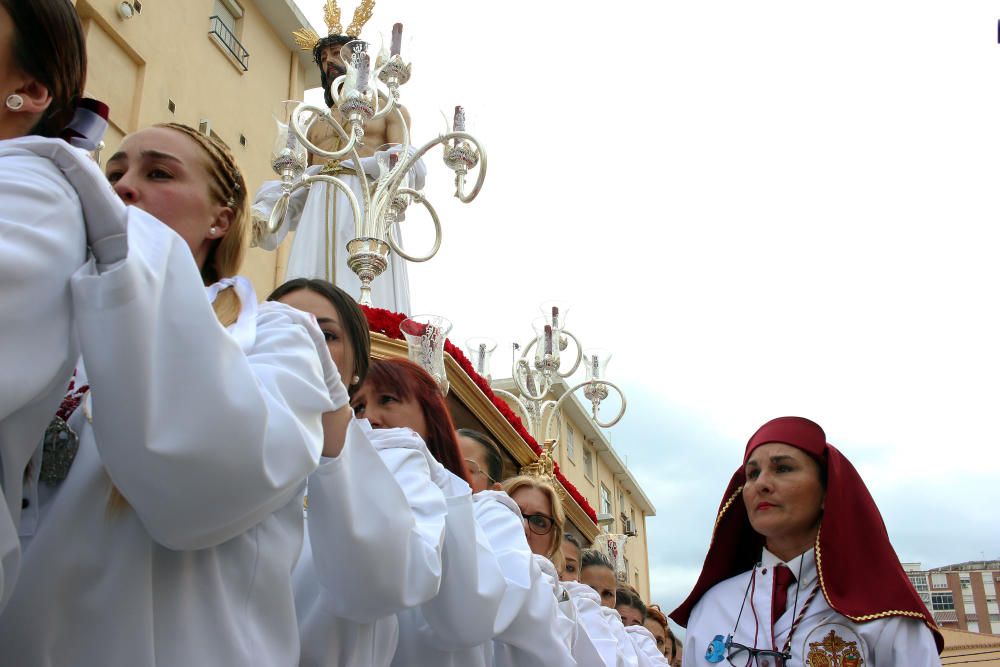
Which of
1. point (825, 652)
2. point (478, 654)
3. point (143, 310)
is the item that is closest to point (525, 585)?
point (478, 654)

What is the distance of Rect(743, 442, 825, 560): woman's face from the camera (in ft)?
13.9

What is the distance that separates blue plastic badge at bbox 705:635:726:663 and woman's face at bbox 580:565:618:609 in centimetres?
266

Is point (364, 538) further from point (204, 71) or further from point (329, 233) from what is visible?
point (204, 71)

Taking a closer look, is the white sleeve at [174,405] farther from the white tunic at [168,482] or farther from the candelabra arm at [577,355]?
the candelabra arm at [577,355]

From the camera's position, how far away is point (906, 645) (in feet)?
12.3

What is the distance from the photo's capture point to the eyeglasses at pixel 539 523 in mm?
4621

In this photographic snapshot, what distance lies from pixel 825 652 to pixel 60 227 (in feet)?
11.2

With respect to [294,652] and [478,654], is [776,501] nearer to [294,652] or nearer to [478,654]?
[478,654]

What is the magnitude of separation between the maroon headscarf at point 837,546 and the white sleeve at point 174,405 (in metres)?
3.01

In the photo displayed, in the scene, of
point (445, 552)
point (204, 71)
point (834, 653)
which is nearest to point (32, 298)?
point (445, 552)

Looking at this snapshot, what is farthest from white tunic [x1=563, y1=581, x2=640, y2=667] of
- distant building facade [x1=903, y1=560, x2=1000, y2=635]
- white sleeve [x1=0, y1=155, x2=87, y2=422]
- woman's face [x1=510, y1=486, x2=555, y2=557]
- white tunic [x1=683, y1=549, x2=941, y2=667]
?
distant building facade [x1=903, y1=560, x2=1000, y2=635]

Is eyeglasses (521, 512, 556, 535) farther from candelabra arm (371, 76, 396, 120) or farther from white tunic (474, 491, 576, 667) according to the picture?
candelabra arm (371, 76, 396, 120)

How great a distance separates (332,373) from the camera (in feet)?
6.30

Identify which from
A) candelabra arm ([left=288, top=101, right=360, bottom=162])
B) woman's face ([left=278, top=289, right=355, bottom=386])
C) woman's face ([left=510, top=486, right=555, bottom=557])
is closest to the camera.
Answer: woman's face ([left=278, top=289, right=355, bottom=386])
